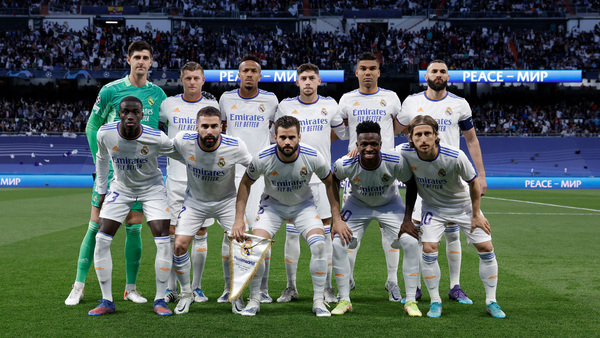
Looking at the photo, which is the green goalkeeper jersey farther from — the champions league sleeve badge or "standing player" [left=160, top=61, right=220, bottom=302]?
the champions league sleeve badge

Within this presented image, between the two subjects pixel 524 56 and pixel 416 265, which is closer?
pixel 416 265

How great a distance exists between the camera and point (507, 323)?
5004mm

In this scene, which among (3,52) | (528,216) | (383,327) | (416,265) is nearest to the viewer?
(383,327)

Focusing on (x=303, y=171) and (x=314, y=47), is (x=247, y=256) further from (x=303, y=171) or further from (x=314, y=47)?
(x=314, y=47)

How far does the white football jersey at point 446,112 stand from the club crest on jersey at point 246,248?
2.37 metres

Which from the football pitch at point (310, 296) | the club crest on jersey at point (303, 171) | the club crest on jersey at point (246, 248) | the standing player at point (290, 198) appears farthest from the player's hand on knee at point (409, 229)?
the club crest on jersey at point (246, 248)

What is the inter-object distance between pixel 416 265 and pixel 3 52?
3573cm

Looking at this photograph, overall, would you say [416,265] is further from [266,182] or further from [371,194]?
[266,182]

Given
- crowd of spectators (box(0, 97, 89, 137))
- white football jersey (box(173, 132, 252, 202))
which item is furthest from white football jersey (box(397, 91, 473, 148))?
crowd of spectators (box(0, 97, 89, 137))

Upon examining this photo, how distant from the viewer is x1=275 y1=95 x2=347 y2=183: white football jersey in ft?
20.9

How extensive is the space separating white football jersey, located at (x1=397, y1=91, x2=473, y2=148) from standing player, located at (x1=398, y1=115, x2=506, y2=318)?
80 centimetres

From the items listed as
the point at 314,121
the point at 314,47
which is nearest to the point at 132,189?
the point at 314,121

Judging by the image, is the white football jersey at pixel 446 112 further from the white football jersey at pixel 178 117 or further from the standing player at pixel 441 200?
the white football jersey at pixel 178 117

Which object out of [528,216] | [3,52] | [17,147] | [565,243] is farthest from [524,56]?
[3,52]
